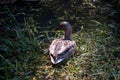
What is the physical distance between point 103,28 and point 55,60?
5.25 feet

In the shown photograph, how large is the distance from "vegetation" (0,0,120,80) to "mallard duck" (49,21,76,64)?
0.44 ft

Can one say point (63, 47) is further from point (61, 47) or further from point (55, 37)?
point (55, 37)

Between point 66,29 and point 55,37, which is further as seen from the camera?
point 55,37

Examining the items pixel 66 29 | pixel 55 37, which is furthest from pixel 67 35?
pixel 55 37

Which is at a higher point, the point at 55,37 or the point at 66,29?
the point at 66,29

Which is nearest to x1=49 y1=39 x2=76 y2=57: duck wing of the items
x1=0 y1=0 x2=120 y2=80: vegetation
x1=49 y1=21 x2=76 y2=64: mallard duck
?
x1=49 y1=21 x2=76 y2=64: mallard duck

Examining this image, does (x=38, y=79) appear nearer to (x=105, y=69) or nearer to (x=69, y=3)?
(x=105, y=69)

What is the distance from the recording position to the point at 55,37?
21.7ft

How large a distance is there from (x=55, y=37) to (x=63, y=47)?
68 centimetres

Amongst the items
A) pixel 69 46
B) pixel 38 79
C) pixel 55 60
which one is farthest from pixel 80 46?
pixel 38 79

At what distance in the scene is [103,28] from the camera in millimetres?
6855

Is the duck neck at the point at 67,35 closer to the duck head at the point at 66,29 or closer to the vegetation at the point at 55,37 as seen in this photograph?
the duck head at the point at 66,29

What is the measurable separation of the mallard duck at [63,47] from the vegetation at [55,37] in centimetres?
14

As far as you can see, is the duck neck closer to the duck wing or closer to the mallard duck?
the mallard duck
